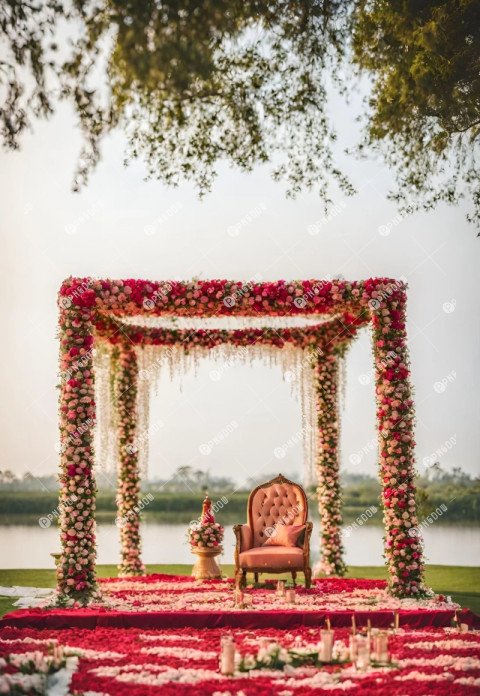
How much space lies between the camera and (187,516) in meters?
22.2

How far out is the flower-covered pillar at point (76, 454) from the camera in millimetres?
8102

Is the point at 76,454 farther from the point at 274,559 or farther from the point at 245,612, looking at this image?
the point at 274,559

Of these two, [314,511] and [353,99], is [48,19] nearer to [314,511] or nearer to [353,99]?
[353,99]

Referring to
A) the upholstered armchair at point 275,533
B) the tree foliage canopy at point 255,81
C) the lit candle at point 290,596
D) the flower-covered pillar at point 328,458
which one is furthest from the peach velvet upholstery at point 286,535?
the tree foliage canopy at point 255,81

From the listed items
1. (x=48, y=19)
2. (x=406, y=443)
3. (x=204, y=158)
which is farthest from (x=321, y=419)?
(x=48, y=19)

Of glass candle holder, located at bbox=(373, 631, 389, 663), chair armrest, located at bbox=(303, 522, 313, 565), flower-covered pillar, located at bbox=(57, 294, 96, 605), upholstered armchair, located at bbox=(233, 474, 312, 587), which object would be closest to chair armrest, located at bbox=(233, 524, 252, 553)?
upholstered armchair, located at bbox=(233, 474, 312, 587)

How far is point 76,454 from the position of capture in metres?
8.23

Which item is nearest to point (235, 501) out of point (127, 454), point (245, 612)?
point (127, 454)

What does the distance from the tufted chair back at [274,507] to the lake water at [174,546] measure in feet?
4.42

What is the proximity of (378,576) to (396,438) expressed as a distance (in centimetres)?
390

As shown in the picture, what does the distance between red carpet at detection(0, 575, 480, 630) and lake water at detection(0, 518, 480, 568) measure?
8.80 feet

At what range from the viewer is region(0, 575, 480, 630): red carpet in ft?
22.4

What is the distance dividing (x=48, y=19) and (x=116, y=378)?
614 centimetres

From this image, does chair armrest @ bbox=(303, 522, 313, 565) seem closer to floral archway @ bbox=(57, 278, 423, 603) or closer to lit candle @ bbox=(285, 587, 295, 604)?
floral archway @ bbox=(57, 278, 423, 603)
